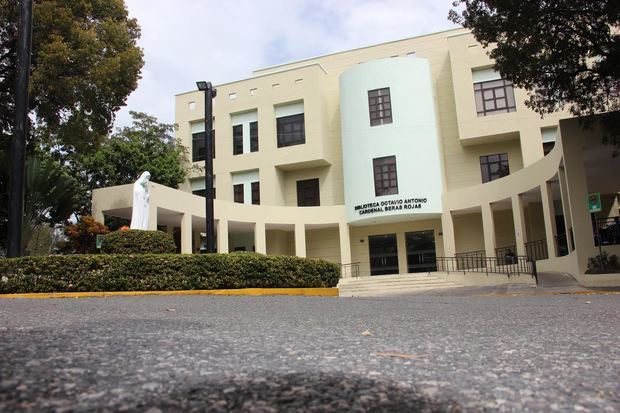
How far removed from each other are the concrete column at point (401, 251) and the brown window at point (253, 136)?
10.0 m

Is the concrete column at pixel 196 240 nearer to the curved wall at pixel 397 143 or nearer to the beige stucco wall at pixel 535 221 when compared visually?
the curved wall at pixel 397 143

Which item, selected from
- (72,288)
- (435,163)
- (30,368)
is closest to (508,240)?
(435,163)

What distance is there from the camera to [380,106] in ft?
90.3

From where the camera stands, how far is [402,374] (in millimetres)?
3334

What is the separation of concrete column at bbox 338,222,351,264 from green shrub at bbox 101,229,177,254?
47.7ft

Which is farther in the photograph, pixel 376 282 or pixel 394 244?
pixel 394 244

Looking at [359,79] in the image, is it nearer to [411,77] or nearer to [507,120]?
[411,77]

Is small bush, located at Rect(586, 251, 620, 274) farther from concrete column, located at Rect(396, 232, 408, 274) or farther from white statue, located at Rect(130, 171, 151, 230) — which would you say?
concrete column, located at Rect(396, 232, 408, 274)

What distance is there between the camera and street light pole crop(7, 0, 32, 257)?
11.6m

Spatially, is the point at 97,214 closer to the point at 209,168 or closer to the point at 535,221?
the point at 209,168

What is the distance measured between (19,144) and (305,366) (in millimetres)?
10936

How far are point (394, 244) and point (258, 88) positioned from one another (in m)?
12.4

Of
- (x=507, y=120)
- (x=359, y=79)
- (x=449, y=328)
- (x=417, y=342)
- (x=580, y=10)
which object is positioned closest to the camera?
(x=417, y=342)

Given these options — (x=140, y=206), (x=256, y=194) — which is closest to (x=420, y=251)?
(x=256, y=194)
